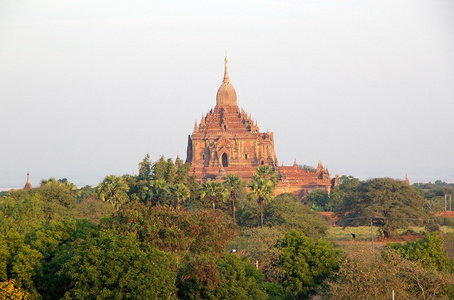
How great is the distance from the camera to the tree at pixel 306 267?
4512 cm

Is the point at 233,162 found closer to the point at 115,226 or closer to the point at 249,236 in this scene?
the point at 249,236

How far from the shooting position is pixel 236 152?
113 m

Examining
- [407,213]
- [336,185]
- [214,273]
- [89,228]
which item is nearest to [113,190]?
[407,213]

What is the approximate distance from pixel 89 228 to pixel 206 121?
235ft

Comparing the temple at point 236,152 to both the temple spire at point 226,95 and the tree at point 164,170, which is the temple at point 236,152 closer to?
the temple spire at point 226,95

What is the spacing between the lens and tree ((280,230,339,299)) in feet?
148

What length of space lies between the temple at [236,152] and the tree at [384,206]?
31.9 m

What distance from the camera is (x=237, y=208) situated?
73125 mm

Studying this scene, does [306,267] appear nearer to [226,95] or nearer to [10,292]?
[10,292]

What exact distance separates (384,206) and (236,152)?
41.2 metres

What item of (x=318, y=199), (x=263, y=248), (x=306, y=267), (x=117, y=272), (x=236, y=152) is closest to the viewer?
(x=117, y=272)

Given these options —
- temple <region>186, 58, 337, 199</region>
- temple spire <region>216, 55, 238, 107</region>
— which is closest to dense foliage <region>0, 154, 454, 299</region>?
temple <region>186, 58, 337, 199</region>

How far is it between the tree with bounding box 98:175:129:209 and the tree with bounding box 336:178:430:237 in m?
15.9

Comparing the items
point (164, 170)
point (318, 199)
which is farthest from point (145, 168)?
point (318, 199)
